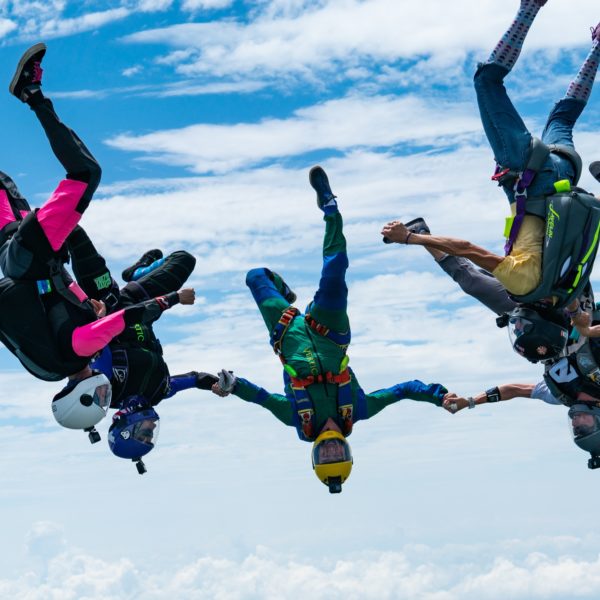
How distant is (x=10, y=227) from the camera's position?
605 inches

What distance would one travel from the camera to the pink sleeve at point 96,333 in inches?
596

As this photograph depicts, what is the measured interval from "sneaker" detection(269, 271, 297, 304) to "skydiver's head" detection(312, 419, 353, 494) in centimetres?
208

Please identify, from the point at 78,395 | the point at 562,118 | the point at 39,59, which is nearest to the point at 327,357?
the point at 78,395

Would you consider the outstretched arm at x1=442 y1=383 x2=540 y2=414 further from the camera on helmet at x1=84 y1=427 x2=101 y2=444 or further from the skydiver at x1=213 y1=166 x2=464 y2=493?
the camera on helmet at x1=84 y1=427 x2=101 y2=444

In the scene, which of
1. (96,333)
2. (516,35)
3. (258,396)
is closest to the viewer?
(96,333)

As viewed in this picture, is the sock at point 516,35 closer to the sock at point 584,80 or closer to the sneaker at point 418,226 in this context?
the sock at point 584,80

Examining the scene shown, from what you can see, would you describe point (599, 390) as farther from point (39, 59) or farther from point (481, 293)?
point (39, 59)

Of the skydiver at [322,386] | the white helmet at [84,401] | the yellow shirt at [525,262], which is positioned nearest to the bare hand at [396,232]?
the yellow shirt at [525,262]

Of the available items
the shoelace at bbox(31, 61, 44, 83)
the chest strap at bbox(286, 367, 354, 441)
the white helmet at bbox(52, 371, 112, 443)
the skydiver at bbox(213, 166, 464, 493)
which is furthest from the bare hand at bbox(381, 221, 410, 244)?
the shoelace at bbox(31, 61, 44, 83)

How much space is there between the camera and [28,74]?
572 inches

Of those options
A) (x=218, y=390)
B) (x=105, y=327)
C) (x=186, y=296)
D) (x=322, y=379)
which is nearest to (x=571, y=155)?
(x=322, y=379)

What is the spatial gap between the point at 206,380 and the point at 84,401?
2.26m

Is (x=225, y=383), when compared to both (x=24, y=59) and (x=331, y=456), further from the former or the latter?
(x=24, y=59)

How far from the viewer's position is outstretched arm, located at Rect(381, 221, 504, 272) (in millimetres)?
15438
